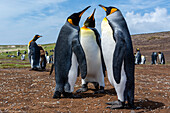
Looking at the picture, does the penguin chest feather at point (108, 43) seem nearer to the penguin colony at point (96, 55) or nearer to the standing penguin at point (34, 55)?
the penguin colony at point (96, 55)

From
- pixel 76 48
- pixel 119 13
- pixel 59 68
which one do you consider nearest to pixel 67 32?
pixel 76 48

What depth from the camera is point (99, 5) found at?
5320 mm

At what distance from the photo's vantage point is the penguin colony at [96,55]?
13.7 ft

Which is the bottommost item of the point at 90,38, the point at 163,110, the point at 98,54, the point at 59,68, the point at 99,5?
the point at 163,110

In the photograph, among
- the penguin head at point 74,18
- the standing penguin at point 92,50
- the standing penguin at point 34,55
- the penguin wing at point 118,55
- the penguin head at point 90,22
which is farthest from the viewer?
the standing penguin at point 34,55

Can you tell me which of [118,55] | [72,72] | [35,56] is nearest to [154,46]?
[35,56]

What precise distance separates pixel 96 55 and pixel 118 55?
5.53ft

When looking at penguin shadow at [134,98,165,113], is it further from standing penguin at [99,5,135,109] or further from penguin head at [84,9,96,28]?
penguin head at [84,9,96,28]

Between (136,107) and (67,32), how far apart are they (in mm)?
2561

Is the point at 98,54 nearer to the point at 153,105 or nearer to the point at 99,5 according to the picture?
the point at 99,5

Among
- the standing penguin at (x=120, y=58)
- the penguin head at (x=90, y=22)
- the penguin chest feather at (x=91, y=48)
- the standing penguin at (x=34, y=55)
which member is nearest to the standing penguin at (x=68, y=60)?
the penguin chest feather at (x=91, y=48)

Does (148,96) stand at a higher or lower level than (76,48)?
lower

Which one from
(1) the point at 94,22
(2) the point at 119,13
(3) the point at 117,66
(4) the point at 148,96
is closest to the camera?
(3) the point at 117,66

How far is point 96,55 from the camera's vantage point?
5.80 m
